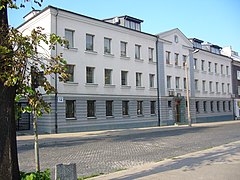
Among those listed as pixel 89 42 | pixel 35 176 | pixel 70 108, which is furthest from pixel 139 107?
pixel 35 176

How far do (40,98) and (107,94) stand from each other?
22108 mm

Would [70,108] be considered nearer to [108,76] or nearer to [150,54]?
[108,76]

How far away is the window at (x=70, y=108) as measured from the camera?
945 inches

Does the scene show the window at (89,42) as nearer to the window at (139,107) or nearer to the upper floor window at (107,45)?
the upper floor window at (107,45)

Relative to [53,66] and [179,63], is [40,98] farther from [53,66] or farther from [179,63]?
[179,63]

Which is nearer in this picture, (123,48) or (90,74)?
(90,74)

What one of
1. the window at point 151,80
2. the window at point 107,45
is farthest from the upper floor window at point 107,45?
the window at point 151,80

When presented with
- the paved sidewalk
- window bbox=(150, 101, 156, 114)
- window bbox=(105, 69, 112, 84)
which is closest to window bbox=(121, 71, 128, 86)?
window bbox=(105, 69, 112, 84)

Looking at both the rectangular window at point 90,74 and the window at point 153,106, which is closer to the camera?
the rectangular window at point 90,74

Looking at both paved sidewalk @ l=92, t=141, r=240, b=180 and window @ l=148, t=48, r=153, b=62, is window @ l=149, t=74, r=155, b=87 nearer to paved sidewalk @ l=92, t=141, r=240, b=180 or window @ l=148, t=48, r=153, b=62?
window @ l=148, t=48, r=153, b=62

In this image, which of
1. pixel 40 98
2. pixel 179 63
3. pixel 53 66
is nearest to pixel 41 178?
pixel 40 98

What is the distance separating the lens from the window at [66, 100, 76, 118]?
24.0m

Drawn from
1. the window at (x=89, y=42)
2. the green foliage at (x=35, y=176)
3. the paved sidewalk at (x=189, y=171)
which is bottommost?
the paved sidewalk at (x=189, y=171)

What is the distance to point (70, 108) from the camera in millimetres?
24219
